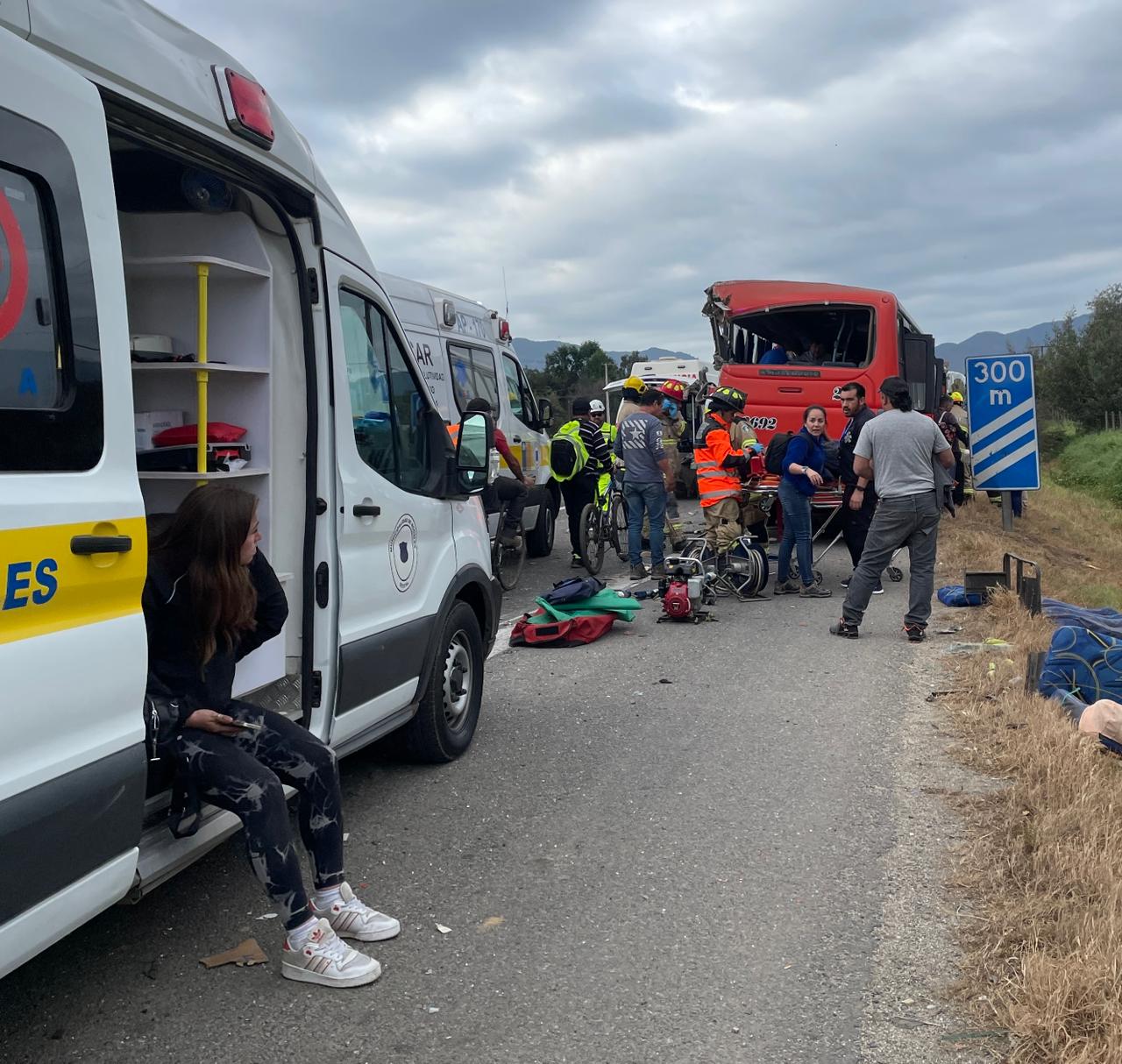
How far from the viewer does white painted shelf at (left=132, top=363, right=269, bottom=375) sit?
4.12 meters

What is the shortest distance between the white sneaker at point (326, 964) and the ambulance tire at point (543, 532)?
9575 mm

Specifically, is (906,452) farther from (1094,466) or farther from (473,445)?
(1094,466)

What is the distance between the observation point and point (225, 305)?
437 centimetres

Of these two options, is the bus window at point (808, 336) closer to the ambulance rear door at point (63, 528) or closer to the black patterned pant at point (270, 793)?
the black patterned pant at point (270, 793)

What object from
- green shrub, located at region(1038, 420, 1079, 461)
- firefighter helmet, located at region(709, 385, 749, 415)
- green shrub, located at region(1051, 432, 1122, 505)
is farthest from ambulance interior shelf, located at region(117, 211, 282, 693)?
green shrub, located at region(1038, 420, 1079, 461)

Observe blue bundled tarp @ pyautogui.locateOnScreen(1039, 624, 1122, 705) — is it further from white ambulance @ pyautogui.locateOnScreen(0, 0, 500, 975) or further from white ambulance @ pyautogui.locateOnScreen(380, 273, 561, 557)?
white ambulance @ pyautogui.locateOnScreen(380, 273, 561, 557)

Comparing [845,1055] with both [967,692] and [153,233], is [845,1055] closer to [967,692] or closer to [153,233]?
[153,233]

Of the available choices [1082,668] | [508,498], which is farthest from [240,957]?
[508,498]

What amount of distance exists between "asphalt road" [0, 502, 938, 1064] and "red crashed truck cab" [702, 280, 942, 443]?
795cm

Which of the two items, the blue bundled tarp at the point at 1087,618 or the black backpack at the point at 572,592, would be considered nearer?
the blue bundled tarp at the point at 1087,618

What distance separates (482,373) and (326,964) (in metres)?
9.22

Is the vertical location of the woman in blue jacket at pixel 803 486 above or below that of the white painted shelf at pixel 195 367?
below

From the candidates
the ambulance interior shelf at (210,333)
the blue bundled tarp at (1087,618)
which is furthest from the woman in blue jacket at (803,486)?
the ambulance interior shelf at (210,333)

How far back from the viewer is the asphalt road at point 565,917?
3.17 m
